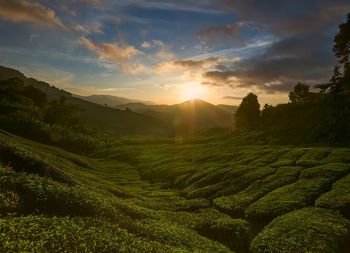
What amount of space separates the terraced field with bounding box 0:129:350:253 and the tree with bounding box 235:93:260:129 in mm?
69111

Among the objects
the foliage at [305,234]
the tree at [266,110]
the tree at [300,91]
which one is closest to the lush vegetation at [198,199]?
the foliage at [305,234]

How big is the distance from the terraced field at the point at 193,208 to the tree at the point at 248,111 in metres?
69.1

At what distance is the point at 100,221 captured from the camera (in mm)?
32875

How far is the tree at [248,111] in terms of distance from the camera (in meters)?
148

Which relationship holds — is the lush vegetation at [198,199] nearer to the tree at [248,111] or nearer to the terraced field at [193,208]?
the terraced field at [193,208]

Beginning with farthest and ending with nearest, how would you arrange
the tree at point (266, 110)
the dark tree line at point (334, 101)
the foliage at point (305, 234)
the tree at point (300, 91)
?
the tree at point (300, 91) < the tree at point (266, 110) < the dark tree line at point (334, 101) < the foliage at point (305, 234)

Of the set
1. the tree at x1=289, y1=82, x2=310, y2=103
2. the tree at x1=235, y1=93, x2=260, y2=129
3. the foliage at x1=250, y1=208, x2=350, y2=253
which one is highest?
the tree at x1=289, y1=82, x2=310, y2=103

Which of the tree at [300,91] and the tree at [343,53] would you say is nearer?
the tree at [343,53]

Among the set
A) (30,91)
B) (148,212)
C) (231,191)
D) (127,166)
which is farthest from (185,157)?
(30,91)

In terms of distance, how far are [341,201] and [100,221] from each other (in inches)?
1285

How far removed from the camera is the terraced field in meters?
28.0

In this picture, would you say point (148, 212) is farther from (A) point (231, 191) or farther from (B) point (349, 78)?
(B) point (349, 78)

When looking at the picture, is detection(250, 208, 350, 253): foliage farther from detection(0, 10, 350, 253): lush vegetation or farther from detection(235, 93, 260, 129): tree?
detection(235, 93, 260, 129): tree

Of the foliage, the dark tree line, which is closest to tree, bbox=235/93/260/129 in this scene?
the dark tree line
